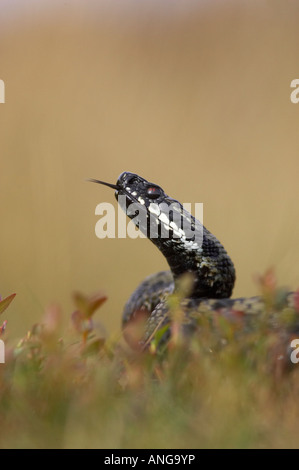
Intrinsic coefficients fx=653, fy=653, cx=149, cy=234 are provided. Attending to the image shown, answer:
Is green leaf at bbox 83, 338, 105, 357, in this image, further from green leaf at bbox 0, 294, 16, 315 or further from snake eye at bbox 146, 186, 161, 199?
snake eye at bbox 146, 186, 161, 199

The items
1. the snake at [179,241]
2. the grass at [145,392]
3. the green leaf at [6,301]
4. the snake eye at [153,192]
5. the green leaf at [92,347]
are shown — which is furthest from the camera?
the snake eye at [153,192]
